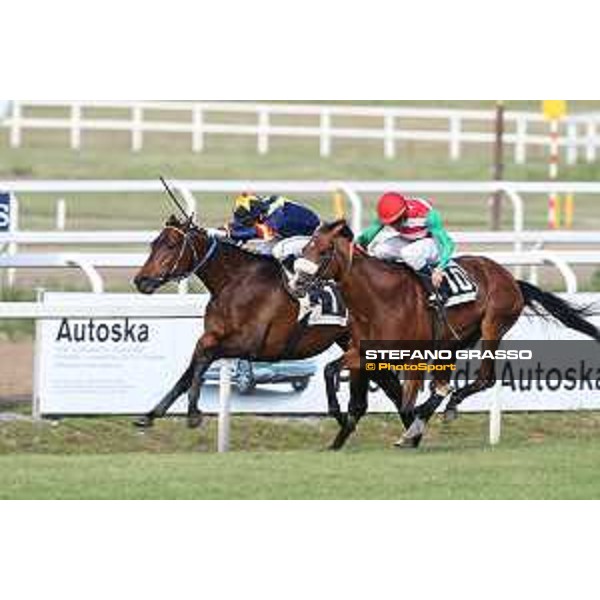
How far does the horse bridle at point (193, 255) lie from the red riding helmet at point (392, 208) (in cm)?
95

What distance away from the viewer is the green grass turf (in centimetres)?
1086

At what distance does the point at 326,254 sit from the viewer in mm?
12445

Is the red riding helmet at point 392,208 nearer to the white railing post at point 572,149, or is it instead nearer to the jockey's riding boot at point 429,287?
the jockey's riding boot at point 429,287

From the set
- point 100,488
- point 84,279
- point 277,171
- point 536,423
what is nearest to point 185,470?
point 100,488

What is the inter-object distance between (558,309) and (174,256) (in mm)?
2423

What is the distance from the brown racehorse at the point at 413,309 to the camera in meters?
12.6

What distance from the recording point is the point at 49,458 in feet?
39.8

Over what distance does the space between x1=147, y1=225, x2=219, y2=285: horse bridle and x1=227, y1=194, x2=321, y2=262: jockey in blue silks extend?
310 millimetres

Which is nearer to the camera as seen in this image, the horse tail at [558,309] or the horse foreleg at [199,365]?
the horse foreleg at [199,365]

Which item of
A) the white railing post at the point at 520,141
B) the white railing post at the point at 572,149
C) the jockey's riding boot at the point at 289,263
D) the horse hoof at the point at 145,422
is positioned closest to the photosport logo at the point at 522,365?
the jockey's riding boot at the point at 289,263

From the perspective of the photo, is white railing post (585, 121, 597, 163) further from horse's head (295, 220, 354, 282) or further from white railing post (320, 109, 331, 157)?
horse's head (295, 220, 354, 282)

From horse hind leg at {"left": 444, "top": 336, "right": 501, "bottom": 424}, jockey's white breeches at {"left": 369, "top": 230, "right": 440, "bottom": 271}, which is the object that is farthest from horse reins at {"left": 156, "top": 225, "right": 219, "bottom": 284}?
horse hind leg at {"left": 444, "top": 336, "right": 501, "bottom": 424}

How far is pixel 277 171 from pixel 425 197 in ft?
7.98

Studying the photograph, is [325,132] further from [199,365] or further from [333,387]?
[199,365]
